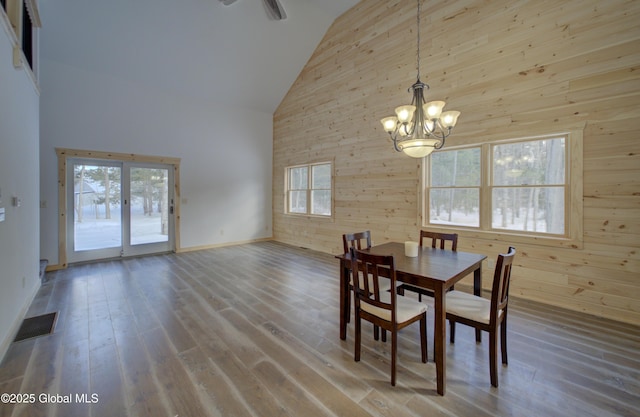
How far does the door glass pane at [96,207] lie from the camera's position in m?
5.18

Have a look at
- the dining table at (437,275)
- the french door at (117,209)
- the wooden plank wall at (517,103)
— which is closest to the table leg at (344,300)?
the dining table at (437,275)

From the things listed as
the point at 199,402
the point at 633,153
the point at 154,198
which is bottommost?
the point at 199,402

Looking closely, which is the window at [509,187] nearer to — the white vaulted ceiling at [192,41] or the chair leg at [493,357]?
the chair leg at [493,357]

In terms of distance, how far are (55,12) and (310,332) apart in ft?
20.1

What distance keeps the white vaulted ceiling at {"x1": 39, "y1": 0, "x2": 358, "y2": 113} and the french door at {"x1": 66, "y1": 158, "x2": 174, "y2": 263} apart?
1.89 m

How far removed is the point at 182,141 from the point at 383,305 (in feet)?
19.9

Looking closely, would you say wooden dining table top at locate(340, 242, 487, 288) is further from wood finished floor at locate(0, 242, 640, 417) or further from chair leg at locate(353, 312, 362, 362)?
wood finished floor at locate(0, 242, 640, 417)

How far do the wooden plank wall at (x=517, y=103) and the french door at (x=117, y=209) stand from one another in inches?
157

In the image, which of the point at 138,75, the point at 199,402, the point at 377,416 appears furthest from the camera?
the point at 138,75

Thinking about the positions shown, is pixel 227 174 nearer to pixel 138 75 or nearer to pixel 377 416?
pixel 138 75

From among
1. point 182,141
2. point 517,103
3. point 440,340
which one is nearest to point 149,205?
point 182,141

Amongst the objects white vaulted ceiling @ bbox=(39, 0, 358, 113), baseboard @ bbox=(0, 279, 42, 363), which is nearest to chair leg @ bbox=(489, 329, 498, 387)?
baseboard @ bbox=(0, 279, 42, 363)

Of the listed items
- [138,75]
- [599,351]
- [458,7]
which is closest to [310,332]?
[599,351]

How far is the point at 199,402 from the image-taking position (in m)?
1.77
